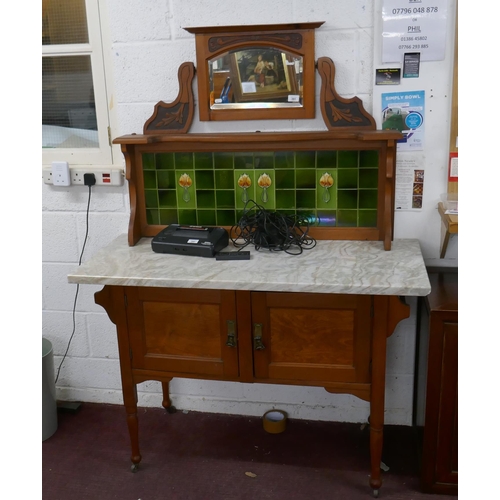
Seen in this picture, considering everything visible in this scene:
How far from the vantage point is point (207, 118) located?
205 cm

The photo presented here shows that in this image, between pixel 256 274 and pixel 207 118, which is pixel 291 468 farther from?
pixel 207 118

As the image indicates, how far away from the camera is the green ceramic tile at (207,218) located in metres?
2.16

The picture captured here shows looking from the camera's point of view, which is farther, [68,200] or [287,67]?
[68,200]

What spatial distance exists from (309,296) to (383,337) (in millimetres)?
260

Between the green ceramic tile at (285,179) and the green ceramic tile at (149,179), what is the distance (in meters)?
0.48

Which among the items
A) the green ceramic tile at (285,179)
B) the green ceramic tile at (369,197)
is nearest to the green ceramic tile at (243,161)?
the green ceramic tile at (285,179)

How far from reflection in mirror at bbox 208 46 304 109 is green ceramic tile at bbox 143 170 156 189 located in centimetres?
35

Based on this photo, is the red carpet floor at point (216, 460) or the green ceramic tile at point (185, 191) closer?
the red carpet floor at point (216, 460)

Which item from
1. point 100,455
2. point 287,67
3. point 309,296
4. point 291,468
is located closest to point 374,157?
point 287,67

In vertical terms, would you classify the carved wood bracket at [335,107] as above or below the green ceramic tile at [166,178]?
above

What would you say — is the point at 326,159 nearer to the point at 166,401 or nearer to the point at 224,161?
the point at 224,161

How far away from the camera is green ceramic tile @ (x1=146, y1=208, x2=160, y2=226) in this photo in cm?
218

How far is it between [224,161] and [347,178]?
0.47 meters

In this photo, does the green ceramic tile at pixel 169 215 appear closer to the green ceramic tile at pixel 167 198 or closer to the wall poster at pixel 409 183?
the green ceramic tile at pixel 167 198
